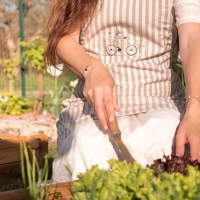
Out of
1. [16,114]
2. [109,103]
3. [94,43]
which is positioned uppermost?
[94,43]

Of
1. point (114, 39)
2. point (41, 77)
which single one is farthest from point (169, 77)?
point (41, 77)

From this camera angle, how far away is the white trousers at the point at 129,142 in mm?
1772

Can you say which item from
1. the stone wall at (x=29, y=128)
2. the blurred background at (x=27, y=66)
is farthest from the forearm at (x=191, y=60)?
the blurred background at (x=27, y=66)

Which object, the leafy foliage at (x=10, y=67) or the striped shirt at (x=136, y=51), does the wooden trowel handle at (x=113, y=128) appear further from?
the leafy foliage at (x=10, y=67)

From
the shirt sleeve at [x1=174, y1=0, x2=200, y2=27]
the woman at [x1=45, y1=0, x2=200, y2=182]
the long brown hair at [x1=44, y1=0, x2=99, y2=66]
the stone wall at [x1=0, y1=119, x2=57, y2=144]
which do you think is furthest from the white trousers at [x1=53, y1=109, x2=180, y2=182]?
the stone wall at [x1=0, y1=119, x2=57, y2=144]

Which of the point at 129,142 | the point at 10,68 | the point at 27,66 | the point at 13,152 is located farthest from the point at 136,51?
the point at 10,68

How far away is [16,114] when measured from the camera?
7391mm

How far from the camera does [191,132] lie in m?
1.56

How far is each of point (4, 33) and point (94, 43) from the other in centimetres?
668

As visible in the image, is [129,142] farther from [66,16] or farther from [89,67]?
[66,16]

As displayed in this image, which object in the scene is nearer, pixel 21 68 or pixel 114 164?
pixel 114 164

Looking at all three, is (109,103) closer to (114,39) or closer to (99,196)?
(99,196)

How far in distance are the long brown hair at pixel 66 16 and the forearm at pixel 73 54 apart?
4 centimetres

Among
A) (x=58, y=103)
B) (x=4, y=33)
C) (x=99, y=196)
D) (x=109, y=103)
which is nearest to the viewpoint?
(x=99, y=196)
